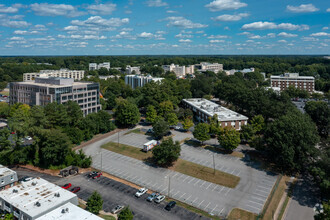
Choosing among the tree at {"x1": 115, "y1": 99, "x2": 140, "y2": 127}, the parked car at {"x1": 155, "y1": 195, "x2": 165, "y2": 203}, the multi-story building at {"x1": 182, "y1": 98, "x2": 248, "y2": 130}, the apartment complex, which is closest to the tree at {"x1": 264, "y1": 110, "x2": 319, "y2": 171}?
the multi-story building at {"x1": 182, "y1": 98, "x2": 248, "y2": 130}

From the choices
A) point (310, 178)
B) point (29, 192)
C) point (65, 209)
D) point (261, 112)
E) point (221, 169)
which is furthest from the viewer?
point (261, 112)

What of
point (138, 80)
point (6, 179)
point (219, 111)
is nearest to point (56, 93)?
point (6, 179)

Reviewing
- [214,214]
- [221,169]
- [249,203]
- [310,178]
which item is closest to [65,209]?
[214,214]

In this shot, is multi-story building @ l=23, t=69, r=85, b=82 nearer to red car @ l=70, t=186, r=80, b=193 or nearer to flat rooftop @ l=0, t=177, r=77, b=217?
red car @ l=70, t=186, r=80, b=193

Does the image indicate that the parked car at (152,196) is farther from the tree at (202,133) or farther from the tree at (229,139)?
the tree at (202,133)

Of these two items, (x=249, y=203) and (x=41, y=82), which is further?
(x=41, y=82)

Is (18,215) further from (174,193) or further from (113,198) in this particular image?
(174,193)
